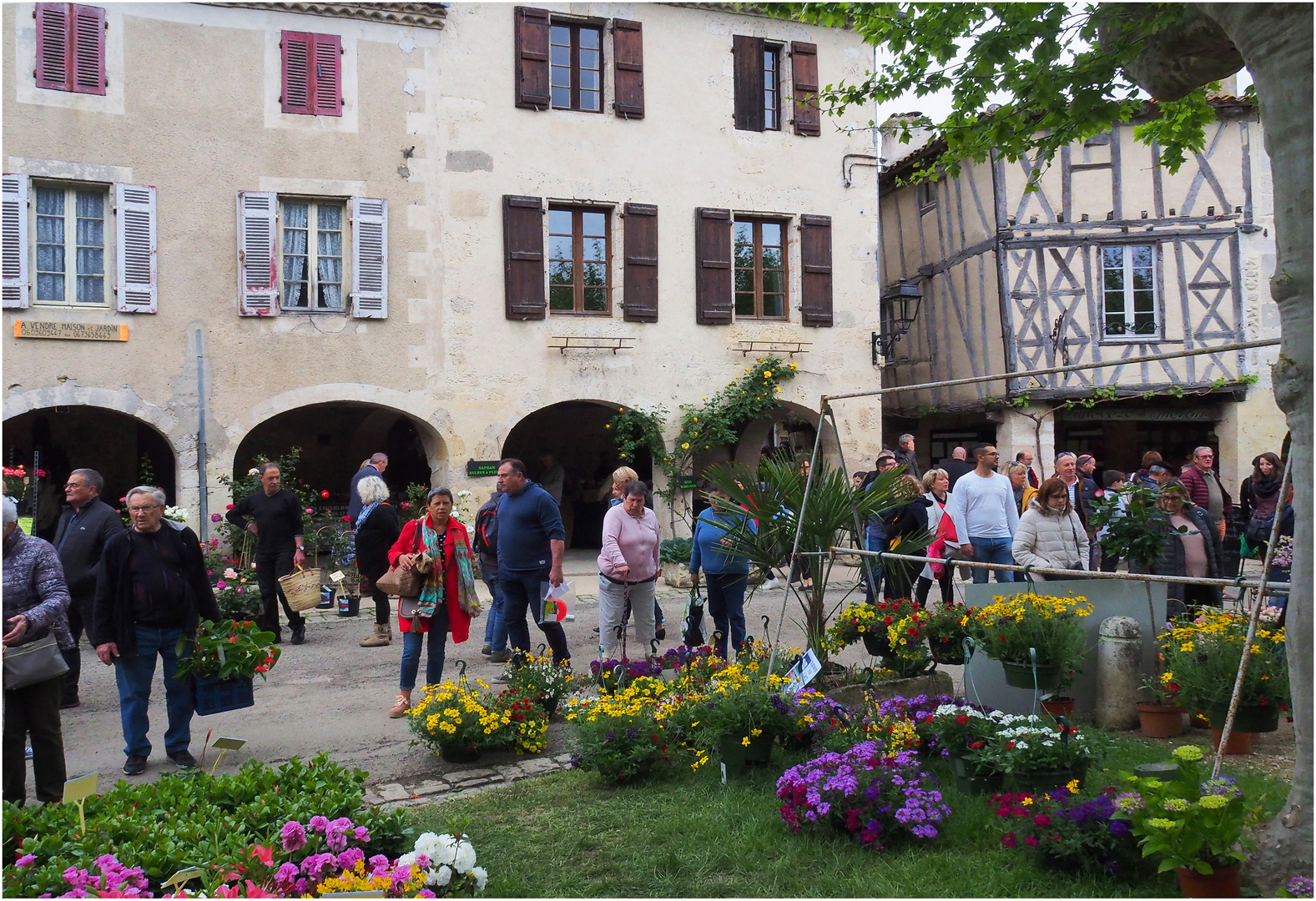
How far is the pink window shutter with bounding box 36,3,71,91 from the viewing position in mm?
12242

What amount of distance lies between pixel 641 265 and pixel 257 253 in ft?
17.2

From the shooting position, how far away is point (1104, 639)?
6336 millimetres

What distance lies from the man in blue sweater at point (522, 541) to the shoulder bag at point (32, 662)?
3153 millimetres

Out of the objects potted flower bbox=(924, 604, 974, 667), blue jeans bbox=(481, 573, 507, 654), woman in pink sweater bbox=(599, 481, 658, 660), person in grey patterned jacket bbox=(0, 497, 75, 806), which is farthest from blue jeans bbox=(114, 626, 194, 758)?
potted flower bbox=(924, 604, 974, 667)

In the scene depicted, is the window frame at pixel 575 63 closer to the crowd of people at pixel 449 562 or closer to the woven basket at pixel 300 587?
the crowd of people at pixel 449 562

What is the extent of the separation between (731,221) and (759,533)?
31.2ft

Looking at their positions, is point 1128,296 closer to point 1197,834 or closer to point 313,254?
point 313,254

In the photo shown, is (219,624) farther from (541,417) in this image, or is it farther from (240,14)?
(541,417)

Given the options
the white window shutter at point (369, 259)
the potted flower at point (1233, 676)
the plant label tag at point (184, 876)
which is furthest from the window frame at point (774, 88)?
the plant label tag at point (184, 876)

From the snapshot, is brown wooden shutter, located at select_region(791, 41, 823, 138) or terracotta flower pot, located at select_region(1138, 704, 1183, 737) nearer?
terracotta flower pot, located at select_region(1138, 704, 1183, 737)

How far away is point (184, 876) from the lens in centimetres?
342

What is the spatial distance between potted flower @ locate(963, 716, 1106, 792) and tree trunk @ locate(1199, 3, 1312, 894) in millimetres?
936

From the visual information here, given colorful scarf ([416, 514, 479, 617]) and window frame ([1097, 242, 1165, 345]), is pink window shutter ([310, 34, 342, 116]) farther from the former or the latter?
window frame ([1097, 242, 1165, 345])

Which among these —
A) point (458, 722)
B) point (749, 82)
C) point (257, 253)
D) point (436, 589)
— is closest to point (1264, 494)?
point (436, 589)
